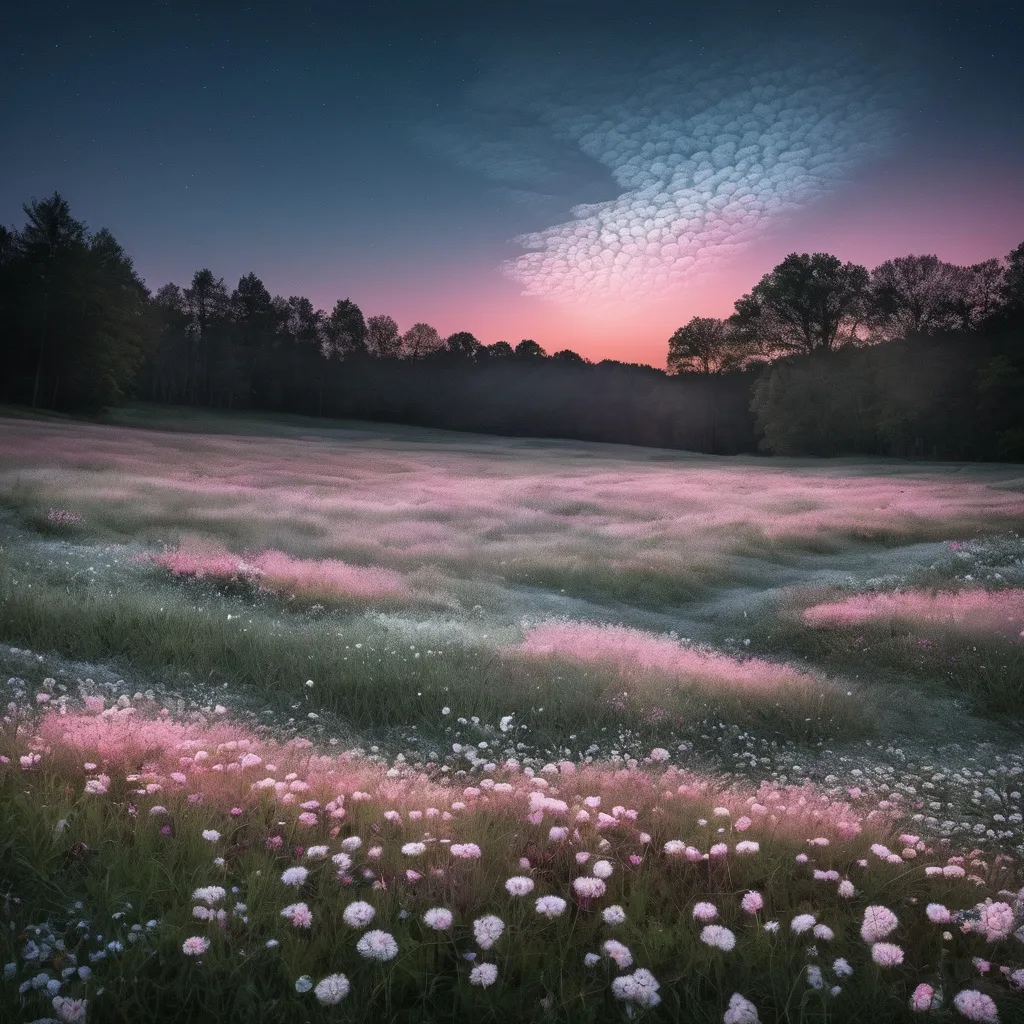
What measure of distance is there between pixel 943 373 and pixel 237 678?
63.4 metres

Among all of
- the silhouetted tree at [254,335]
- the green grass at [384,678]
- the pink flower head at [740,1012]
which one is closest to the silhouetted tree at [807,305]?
→ the silhouetted tree at [254,335]

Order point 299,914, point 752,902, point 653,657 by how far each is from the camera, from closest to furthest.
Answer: point 299,914
point 752,902
point 653,657

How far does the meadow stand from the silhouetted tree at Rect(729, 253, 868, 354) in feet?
170

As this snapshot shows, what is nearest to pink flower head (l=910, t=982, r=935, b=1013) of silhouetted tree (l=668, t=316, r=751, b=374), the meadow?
the meadow

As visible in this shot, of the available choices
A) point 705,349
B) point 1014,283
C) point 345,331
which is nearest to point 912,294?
point 1014,283

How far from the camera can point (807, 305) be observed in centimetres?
6875

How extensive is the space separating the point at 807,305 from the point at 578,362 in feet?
124

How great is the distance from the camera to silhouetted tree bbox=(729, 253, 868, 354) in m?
66.5

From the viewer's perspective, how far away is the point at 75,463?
23.3 m

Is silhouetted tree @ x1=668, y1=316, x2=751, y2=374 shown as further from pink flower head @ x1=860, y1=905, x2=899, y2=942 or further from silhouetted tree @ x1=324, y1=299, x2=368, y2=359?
pink flower head @ x1=860, y1=905, x2=899, y2=942

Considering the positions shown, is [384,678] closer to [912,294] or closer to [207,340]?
[912,294]

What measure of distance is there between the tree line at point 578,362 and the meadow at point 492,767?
3975 cm

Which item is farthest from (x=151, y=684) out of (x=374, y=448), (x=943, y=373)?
(x=943, y=373)

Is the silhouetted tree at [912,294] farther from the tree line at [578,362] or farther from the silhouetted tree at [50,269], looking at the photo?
the silhouetted tree at [50,269]
